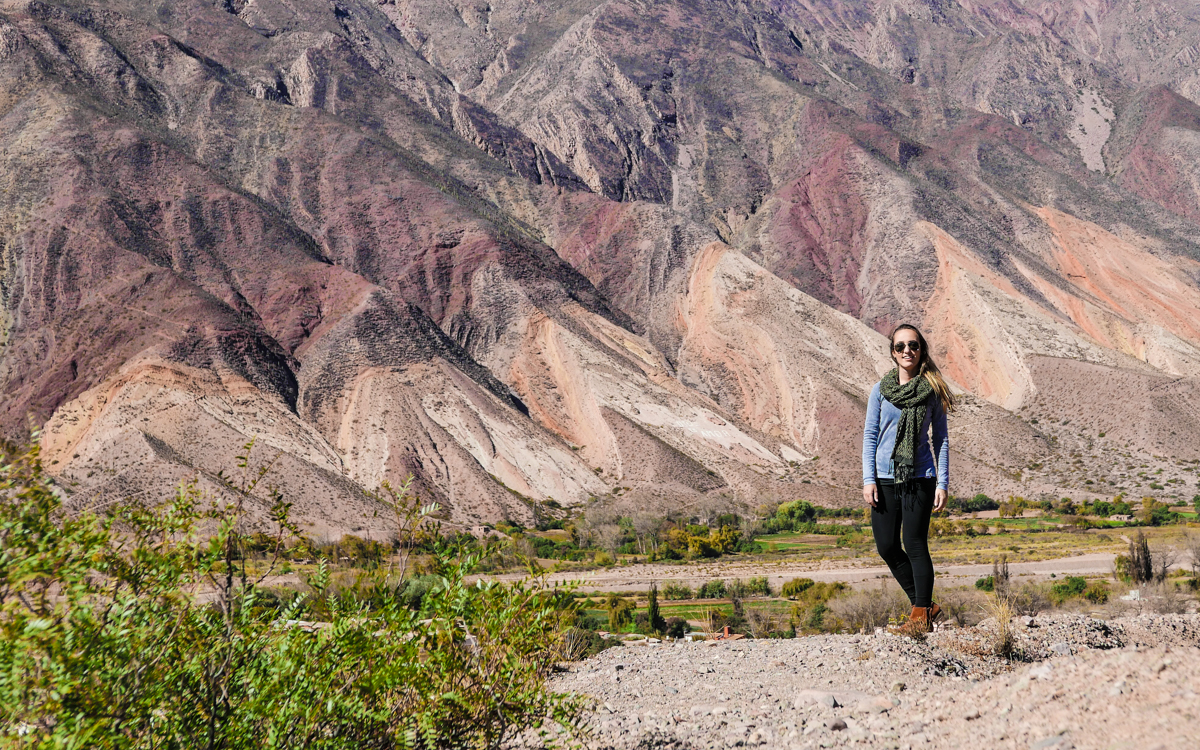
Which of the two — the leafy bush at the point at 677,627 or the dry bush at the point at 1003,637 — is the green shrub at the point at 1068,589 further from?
the dry bush at the point at 1003,637

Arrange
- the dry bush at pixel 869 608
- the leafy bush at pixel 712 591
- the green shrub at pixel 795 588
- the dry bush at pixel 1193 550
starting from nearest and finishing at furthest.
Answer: the dry bush at pixel 869 608 < the dry bush at pixel 1193 550 < the green shrub at pixel 795 588 < the leafy bush at pixel 712 591

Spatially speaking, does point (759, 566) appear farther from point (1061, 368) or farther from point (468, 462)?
point (1061, 368)

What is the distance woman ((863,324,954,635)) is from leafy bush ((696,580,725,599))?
32491mm

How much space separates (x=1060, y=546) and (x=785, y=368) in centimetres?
2694

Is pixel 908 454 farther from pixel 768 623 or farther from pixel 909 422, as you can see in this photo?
pixel 768 623

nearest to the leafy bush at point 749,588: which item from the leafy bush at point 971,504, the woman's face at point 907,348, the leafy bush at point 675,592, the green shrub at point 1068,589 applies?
the leafy bush at point 675,592

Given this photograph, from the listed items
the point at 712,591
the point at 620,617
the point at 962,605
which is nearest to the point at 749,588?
the point at 712,591

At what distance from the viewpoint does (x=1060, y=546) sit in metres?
47.3

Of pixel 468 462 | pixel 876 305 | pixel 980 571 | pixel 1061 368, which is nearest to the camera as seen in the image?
pixel 980 571

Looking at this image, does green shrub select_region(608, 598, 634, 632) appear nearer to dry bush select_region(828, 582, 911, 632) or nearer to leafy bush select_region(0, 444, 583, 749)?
dry bush select_region(828, 582, 911, 632)

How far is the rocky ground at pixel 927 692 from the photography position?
5.18m

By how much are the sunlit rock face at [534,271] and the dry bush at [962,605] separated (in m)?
18.9

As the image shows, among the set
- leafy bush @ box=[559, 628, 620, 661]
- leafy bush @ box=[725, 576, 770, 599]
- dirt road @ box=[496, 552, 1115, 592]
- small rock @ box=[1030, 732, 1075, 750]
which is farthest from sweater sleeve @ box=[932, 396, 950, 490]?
leafy bush @ box=[725, 576, 770, 599]

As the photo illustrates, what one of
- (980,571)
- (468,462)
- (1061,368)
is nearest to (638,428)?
(468,462)
